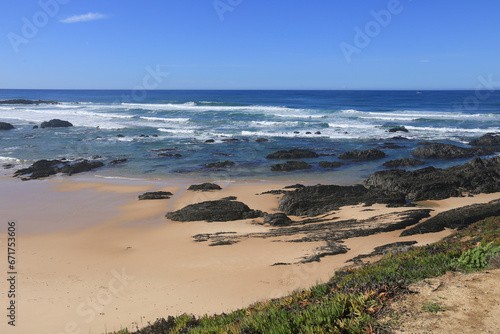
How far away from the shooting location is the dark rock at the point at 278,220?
14.3m

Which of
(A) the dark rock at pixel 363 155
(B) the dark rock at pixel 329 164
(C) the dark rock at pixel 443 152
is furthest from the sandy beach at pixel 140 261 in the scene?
(C) the dark rock at pixel 443 152

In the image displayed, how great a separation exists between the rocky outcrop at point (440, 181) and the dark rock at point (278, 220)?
6413 millimetres

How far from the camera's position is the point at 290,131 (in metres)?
45.3

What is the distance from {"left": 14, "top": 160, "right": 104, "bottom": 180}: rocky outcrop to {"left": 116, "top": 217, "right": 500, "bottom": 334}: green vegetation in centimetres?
2076

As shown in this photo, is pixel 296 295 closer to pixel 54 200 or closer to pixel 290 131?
pixel 54 200

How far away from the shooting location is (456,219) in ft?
42.5

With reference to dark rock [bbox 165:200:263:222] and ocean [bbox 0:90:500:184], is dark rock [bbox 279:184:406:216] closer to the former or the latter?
dark rock [bbox 165:200:263:222]

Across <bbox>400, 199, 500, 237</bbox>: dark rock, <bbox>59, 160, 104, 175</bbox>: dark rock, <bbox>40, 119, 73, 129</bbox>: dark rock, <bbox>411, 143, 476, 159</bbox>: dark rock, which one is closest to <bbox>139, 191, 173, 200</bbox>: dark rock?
<bbox>59, 160, 104, 175</bbox>: dark rock

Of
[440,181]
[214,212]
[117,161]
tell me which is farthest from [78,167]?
[440,181]

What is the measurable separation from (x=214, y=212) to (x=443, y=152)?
21.4 meters

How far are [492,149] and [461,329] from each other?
31.9 metres

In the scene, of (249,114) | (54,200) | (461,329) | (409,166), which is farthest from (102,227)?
(249,114)

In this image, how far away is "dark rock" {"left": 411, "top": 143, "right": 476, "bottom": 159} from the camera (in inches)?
1143

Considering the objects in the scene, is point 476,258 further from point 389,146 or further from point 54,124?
point 54,124
